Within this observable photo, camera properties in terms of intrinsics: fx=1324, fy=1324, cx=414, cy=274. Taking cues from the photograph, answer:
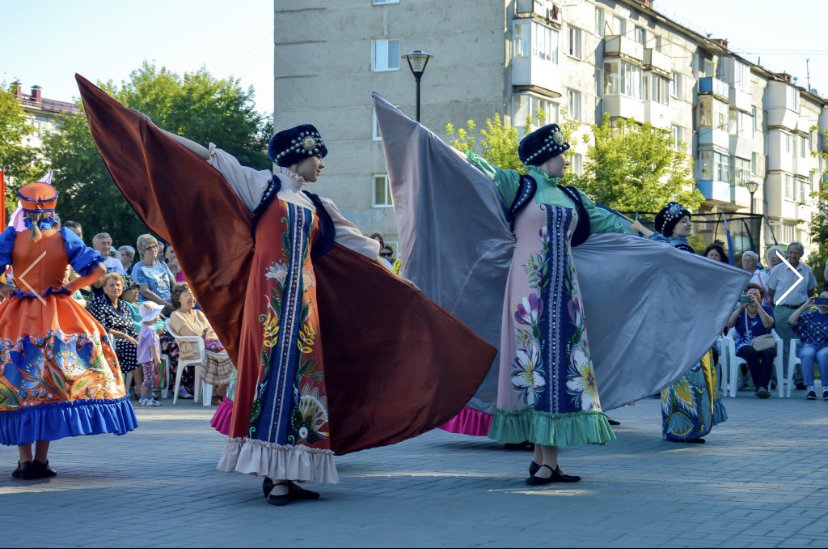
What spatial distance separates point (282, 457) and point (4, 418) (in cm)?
219

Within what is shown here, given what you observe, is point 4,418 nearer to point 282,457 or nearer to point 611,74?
point 282,457

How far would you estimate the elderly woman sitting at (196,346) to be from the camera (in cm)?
1670

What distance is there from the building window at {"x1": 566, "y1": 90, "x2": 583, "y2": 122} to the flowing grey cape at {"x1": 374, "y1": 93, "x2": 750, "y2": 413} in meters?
45.3

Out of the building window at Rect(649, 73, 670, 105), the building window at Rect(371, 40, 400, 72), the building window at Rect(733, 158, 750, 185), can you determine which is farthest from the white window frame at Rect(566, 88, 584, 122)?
the building window at Rect(733, 158, 750, 185)

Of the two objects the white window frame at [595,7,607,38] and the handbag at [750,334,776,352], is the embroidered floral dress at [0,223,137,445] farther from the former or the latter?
the white window frame at [595,7,607,38]

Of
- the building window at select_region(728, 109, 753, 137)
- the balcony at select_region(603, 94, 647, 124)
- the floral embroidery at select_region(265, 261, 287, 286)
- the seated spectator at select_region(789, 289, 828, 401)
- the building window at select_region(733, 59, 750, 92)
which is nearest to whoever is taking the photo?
the floral embroidery at select_region(265, 261, 287, 286)

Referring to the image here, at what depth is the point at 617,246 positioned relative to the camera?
32.9ft

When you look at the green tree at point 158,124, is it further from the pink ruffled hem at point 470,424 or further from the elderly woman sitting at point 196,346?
the pink ruffled hem at point 470,424

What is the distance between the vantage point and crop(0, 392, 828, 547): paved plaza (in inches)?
257

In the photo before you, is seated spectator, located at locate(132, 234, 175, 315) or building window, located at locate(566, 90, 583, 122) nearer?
seated spectator, located at locate(132, 234, 175, 315)

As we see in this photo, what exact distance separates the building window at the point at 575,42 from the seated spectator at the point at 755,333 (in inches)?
1471

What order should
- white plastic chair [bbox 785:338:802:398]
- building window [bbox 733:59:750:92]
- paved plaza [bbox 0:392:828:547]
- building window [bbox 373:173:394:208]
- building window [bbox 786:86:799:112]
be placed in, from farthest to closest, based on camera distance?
building window [bbox 786:86:799:112] < building window [bbox 733:59:750:92] < building window [bbox 373:173:394:208] < white plastic chair [bbox 785:338:802:398] < paved plaza [bbox 0:392:828:547]

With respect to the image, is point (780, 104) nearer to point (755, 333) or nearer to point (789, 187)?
point (789, 187)

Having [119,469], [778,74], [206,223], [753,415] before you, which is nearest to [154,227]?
[206,223]
